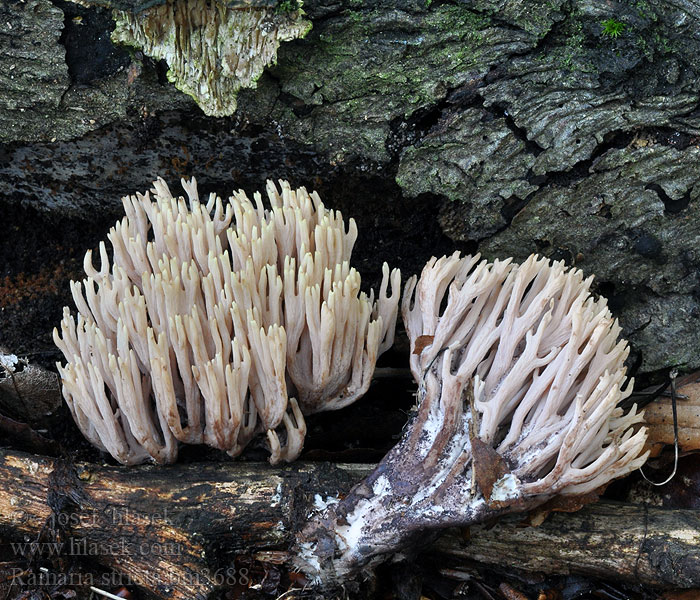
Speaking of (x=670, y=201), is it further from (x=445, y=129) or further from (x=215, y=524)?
(x=215, y=524)

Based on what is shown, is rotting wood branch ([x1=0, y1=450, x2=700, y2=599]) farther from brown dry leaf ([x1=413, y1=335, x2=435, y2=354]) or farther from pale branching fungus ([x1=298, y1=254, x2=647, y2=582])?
brown dry leaf ([x1=413, y1=335, x2=435, y2=354])

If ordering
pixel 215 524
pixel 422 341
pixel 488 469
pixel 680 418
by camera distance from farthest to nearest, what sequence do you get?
1. pixel 680 418
2. pixel 422 341
3. pixel 215 524
4. pixel 488 469

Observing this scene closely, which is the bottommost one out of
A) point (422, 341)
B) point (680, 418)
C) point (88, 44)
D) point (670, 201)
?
point (680, 418)

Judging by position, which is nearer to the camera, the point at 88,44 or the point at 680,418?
the point at 88,44

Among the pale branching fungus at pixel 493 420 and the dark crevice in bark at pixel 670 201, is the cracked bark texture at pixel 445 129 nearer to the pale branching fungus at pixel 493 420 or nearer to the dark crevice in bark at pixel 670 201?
the dark crevice in bark at pixel 670 201

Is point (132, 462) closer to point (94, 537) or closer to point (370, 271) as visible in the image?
point (94, 537)

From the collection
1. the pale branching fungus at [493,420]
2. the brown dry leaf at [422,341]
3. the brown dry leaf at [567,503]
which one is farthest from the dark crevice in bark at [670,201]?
the brown dry leaf at [567,503]

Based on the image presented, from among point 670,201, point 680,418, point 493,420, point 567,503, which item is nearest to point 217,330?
point 493,420
